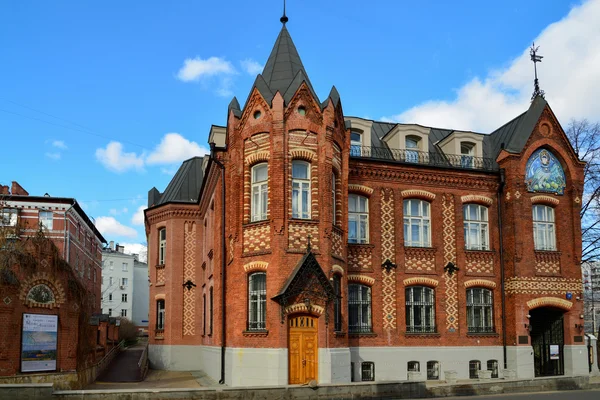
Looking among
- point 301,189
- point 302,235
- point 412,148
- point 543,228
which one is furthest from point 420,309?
point 301,189

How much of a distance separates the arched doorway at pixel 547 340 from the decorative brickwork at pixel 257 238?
42.4 feet

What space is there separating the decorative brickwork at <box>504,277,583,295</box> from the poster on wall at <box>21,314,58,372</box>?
1766cm

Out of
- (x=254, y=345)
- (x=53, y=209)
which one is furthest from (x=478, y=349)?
(x=53, y=209)

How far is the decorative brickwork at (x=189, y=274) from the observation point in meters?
31.7

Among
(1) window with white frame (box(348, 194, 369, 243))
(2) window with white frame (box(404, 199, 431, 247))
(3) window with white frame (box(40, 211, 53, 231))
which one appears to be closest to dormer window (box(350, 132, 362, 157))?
(1) window with white frame (box(348, 194, 369, 243))

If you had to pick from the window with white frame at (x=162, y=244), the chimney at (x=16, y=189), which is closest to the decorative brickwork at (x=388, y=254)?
the window with white frame at (x=162, y=244)

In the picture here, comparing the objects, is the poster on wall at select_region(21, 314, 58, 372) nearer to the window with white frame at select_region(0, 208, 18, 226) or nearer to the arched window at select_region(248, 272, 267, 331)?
the window with white frame at select_region(0, 208, 18, 226)

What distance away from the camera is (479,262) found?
88.1 ft

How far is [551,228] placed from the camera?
27484mm

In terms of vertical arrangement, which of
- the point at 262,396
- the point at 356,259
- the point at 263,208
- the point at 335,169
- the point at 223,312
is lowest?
the point at 262,396

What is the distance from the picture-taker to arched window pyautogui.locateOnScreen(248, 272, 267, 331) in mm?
20984

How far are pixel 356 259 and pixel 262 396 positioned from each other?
967cm

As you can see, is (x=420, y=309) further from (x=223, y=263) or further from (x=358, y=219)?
(x=223, y=263)

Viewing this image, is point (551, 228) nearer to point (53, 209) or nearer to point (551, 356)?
point (551, 356)
